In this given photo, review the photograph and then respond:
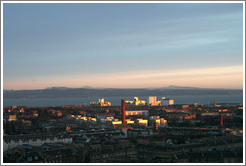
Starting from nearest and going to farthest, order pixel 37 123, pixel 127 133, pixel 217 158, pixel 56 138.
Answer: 1. pixel 217 158
2. pixel 56 138
3. pixel 127 133
4. pixel 37 123

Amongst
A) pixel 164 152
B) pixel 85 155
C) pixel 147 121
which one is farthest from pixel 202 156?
pixel 147 121

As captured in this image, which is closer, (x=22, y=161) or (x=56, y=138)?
(x=22, y=161)

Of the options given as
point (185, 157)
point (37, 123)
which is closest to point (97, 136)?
point (185, 157)

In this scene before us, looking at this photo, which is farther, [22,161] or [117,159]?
[117,159]

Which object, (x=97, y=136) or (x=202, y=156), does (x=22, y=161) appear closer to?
(x=202, y=156)

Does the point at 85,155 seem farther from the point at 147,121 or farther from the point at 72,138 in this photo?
the point at 147,121

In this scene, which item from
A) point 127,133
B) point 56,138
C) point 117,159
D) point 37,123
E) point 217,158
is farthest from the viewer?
point 37,123

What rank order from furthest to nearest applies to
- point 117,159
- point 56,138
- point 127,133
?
point 127,133 → point 56,138 → point 117,159
